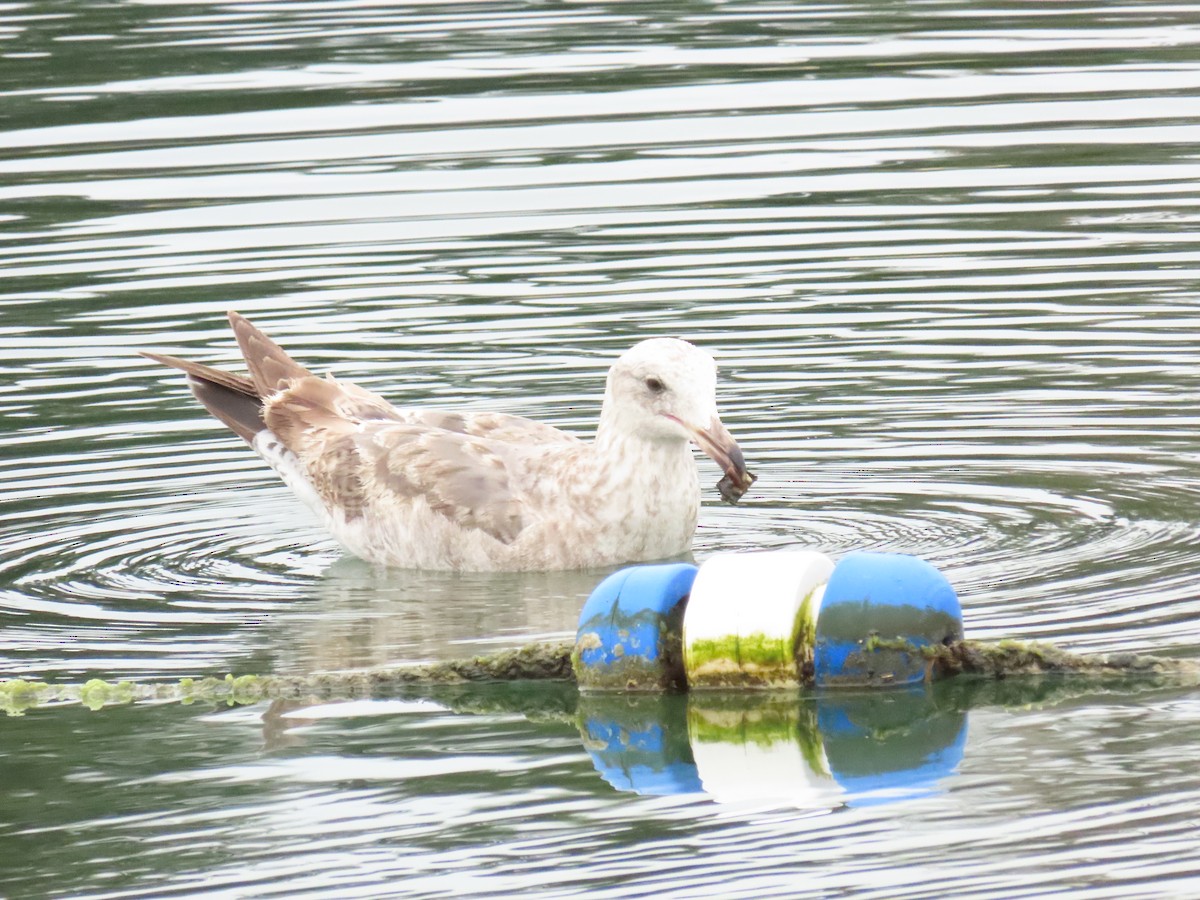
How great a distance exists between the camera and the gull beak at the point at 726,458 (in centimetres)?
934

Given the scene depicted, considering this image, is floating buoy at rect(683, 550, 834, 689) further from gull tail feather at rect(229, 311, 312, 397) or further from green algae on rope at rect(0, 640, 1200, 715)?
gull tail feather at rect(229, 311, 312, 397)

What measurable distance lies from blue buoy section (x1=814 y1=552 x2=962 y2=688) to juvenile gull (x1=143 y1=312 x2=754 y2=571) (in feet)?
6.01

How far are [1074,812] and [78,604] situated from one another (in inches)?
177

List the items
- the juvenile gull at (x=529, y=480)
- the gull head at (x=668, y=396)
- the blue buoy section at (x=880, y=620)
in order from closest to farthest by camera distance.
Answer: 1. the blue buoy section at (x=880, y=620)
2. the gull head at (x=668, y=396)
3. the juvenile gull at (x=529, y=480)

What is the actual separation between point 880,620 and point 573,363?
573 centimetres

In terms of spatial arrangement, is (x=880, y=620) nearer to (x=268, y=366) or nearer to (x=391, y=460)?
(x=391, y=460)

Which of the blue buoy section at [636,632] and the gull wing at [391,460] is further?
the gull wing at [391,460]

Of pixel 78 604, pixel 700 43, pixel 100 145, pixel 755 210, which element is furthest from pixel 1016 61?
pixel 78 604

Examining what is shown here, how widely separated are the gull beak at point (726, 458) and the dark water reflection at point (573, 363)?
0.73 metres

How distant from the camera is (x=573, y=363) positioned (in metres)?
13.5

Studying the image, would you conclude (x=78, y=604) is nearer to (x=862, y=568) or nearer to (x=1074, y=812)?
(x=862, y=568)

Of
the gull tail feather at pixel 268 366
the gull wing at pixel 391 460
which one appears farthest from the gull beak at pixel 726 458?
the gull tail feather at pixel 268 366

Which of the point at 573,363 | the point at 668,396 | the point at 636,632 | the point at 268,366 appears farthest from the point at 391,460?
the point at 636,632

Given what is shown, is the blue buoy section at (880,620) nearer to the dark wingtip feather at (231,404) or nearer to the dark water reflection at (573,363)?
the dark water reflection at (573,363)
